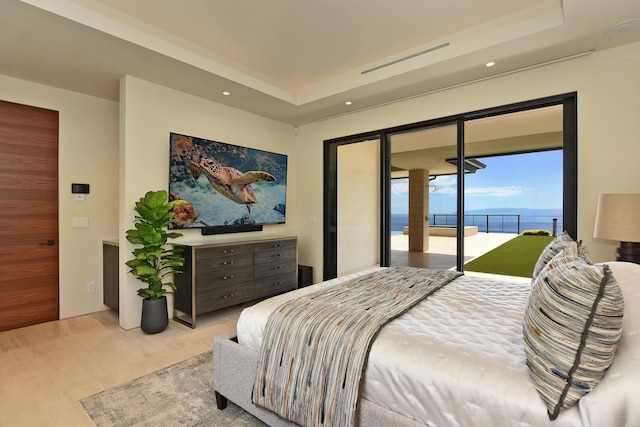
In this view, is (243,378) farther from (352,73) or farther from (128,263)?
(352,73)

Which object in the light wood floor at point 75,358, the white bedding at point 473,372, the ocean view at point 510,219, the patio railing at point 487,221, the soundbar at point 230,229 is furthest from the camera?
the soundbar at point 230,229

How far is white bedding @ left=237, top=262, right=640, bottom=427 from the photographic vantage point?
1.03 metres

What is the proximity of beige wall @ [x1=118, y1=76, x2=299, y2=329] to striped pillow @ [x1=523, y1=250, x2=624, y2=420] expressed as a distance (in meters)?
3.74

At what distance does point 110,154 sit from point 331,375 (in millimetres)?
4181

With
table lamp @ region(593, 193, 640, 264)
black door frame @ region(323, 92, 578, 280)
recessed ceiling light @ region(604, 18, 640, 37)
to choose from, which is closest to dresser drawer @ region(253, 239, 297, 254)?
black door frame @ region(323, 92, 578, 280)

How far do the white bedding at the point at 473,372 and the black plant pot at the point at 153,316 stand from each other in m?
1.91

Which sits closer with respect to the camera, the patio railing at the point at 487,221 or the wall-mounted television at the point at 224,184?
the wall-mounted television at the point at 224,184

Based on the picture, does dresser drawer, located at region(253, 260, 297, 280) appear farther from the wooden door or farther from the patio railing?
Answer: the wooden door

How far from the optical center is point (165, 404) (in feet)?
6.98

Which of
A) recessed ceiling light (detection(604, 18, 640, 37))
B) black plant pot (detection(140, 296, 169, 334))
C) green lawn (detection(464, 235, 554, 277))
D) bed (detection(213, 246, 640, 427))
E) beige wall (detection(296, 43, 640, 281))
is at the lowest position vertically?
black plant pot (detection(140, 296, 169, 334))

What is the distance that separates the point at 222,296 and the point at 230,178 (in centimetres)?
159

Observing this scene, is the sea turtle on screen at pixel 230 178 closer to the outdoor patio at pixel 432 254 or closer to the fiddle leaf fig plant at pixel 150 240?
the fiddle leaf fig plant at pixel 150 240

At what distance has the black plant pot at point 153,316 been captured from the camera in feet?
10.9

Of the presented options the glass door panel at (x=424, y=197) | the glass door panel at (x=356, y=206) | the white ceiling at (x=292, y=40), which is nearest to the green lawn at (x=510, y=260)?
the glass door panel at (x=424, y=197)
